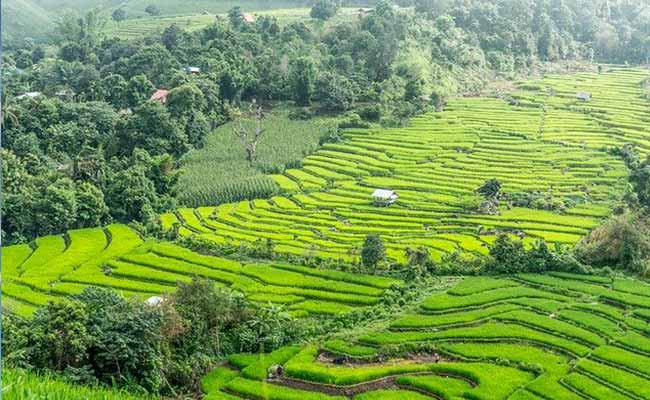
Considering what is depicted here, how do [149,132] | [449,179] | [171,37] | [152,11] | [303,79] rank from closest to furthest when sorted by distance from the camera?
1. [449,179]
2. [149,132]
3. [303,79]
4. [171,37]
5. [152,11]

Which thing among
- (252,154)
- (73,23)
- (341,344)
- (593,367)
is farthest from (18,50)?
(593,367)

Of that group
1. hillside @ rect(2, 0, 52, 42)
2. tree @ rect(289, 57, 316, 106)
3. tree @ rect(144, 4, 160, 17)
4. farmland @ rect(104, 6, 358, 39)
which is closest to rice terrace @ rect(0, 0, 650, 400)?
tree @ rect(289, 57, 316, 106)

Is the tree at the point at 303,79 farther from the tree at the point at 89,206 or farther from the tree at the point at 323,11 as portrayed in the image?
the tree at the point at 89,206

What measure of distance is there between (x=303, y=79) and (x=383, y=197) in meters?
17.5

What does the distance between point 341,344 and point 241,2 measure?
7133cm

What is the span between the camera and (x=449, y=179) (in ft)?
130

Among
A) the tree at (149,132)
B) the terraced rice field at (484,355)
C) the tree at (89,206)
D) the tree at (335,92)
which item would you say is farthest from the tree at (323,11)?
the terraced rice field at (484,355)

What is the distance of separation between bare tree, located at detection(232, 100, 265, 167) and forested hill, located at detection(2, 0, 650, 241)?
1.59m

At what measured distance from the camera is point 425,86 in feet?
180

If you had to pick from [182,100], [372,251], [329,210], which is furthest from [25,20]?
[372,251]

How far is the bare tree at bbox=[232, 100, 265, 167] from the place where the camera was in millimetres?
43344

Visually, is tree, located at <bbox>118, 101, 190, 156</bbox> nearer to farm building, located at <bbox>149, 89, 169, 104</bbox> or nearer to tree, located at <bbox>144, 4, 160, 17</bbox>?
farm building, located at <bbox>149, 89, 169, 104</bbox>

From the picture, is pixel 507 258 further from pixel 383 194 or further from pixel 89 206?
pixel 89 206

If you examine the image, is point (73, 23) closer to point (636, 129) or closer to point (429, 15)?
point (429, 15)
